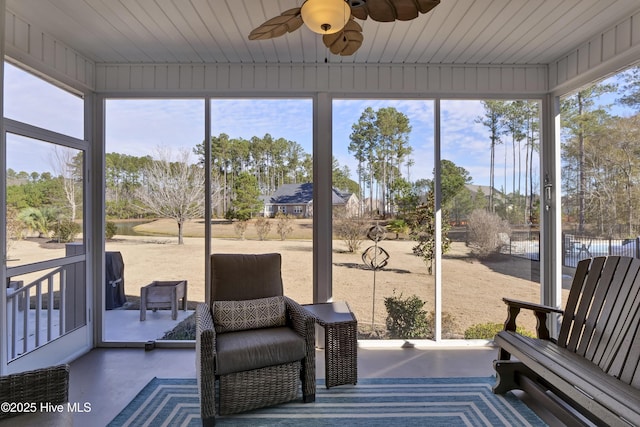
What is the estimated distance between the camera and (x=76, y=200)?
332cm

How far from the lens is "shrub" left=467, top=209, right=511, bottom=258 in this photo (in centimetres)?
354

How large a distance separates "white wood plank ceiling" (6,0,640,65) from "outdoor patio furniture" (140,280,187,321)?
2.26m

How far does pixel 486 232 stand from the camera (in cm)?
355

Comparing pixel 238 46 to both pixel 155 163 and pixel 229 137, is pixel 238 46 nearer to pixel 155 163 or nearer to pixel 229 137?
pixel 229 137

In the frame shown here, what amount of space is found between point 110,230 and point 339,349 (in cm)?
263

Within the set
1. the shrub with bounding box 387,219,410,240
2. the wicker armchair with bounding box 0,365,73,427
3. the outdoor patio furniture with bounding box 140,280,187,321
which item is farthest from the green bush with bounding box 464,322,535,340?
the wicker armchair with bounding box 0,365,73,427

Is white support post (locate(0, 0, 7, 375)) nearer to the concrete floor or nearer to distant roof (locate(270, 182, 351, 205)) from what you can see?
the concrete floor

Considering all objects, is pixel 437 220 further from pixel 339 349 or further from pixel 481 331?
pixel 339 349

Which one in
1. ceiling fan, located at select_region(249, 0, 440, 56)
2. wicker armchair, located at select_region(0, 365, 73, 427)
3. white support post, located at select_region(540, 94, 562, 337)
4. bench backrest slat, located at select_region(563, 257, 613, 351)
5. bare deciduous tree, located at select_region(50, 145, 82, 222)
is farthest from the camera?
white support post, located at select_region(540, 94, 562, 337)

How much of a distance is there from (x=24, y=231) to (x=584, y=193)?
4.86 meters

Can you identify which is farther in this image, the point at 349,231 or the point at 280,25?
the point at 349,231

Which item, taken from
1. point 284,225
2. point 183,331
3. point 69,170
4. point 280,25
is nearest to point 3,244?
point 69,170

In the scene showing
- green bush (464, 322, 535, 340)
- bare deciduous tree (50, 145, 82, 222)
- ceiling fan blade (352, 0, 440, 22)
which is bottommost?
green bush (464, 322, 535, 340)

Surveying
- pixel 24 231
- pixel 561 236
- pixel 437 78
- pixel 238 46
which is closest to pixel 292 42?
pixel 238 46
